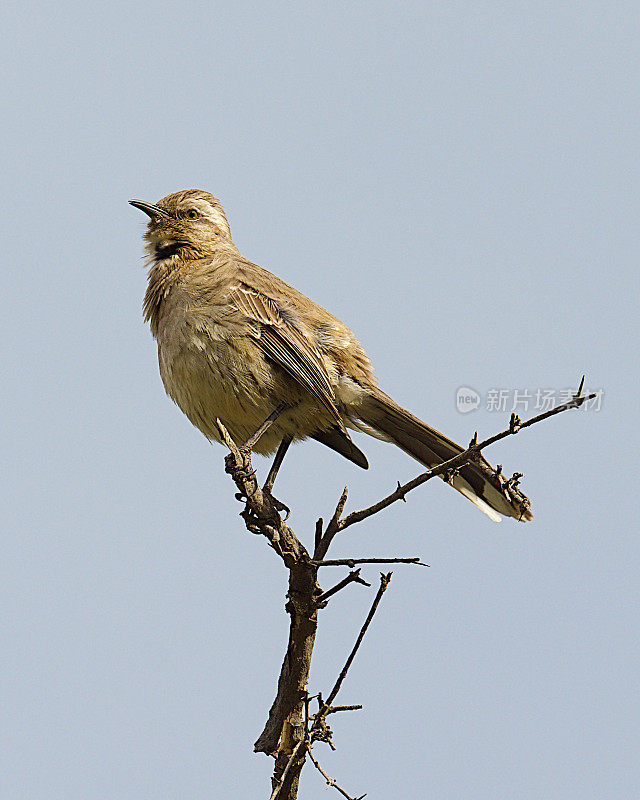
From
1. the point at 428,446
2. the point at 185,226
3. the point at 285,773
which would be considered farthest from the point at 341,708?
the point at 185,226

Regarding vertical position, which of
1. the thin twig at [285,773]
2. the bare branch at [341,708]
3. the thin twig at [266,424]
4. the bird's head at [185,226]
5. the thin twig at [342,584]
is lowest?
the thin twig at [285,773]

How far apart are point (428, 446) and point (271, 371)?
1.10 meters

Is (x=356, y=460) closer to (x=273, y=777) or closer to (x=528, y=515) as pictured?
(x=528, y=515)

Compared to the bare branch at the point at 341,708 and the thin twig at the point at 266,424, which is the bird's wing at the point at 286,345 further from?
the bare branch at the point at 341,708

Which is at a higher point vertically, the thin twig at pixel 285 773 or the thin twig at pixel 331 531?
the thin twig at pixel 331 531

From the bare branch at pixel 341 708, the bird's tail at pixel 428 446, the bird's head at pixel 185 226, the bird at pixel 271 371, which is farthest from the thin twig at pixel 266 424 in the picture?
the bare branch at pixel 341 708

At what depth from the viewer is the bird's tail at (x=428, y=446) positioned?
5.34m

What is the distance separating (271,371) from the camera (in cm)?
532

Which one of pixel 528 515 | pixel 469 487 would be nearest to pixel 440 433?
pixel 469 487

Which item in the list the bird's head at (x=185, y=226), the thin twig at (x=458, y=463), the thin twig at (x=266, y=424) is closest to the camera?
the thin twig at (x=458, y=463)

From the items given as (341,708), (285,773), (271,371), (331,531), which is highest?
(271,371)

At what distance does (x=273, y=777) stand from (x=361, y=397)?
232 centimetres

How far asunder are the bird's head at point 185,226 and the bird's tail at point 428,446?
1552 millimetres

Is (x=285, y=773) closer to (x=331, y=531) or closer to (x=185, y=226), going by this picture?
(x=331, y=531)
